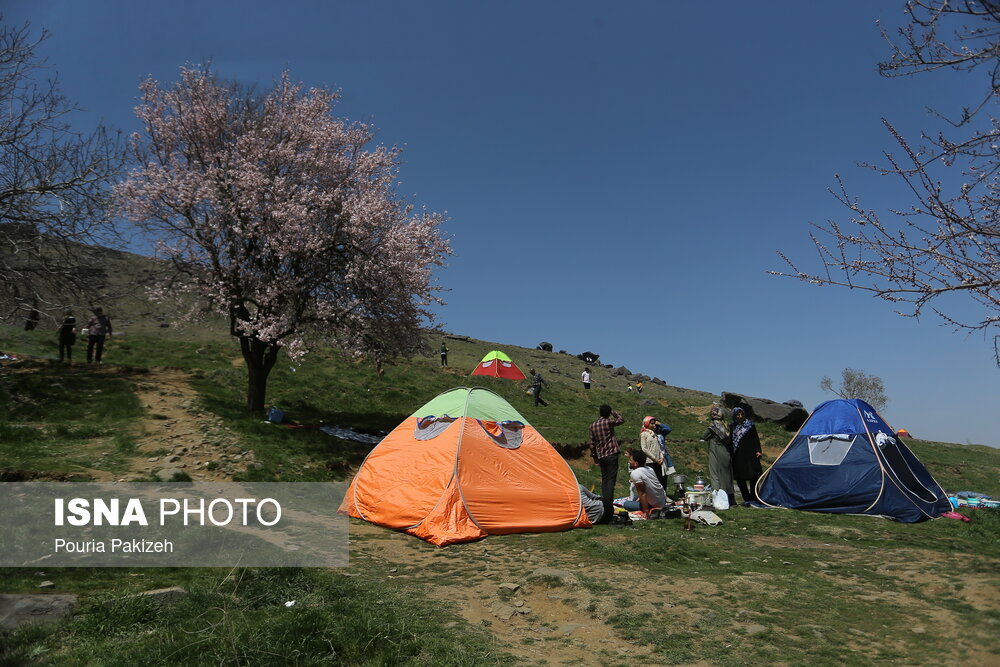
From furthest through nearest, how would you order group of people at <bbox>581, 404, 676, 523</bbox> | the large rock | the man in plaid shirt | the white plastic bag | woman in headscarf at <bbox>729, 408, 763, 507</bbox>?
1. the large rock
2. woman in headscarf at <bbox>729, 408, 763, 507</bbox>
3. the white plastic bag
4. the man in plaid shirt
5. group of people at <bbox>581, 404, 676, 523</bbox>

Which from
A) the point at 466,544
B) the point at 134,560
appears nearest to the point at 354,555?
the point at 466,544

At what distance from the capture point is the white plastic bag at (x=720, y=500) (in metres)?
12.6

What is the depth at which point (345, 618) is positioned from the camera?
547 cm

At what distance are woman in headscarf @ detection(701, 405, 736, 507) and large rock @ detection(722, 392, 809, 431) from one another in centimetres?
1995

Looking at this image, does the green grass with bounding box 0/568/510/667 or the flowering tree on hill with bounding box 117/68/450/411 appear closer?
the green grass with bounding box 0/568/510/667

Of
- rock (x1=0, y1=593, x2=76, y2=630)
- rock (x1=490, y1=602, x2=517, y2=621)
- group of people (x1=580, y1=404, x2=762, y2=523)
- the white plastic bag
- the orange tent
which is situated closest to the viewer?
rock (x1=0, y1=593, x2=76, y2=630)

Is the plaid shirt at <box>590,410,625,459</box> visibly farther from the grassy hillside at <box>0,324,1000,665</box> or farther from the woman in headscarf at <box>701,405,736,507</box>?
the woman in headscarf at <box>701,405,736,507</box>

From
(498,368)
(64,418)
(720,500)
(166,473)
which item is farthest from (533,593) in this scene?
(498,368)

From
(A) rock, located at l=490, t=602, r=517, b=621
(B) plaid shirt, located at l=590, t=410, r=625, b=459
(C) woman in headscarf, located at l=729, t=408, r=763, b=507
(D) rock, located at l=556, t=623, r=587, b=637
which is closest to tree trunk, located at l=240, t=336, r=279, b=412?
(B) plaid shirt, located at l=590, t=410, r=625, b=459

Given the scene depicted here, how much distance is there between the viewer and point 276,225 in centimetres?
1805

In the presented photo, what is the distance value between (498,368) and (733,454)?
94.6 feet

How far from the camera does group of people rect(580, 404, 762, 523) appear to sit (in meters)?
11.8

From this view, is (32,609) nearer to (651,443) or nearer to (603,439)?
(603,439)

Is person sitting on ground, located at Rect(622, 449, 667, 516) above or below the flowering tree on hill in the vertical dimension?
below
